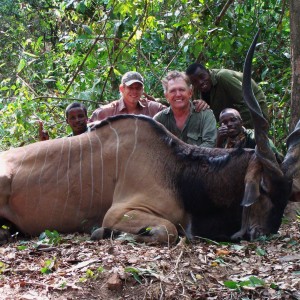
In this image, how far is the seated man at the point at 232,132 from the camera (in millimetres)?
5594

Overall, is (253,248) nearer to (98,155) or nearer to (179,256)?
(179,256)

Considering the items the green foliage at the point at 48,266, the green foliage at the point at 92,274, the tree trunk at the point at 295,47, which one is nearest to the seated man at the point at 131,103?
the tree trunk at the point at 295,47

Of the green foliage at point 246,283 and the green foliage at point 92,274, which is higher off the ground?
the green foliage at point 246,283

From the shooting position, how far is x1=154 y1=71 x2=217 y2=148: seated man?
5.82 m

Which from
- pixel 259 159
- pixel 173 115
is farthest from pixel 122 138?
pixel 259 159

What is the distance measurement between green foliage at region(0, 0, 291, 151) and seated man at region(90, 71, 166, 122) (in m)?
1.17

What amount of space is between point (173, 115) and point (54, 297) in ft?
10.1

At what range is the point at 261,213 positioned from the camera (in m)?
4.79

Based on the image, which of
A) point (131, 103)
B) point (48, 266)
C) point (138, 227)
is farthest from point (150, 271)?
point (131, 103)

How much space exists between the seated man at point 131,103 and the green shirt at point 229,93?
2.17 ft

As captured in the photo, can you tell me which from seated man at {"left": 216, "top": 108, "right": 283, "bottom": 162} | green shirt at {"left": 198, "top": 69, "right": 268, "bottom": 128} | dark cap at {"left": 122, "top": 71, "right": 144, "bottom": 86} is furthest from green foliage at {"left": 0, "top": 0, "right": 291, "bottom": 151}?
seated man at {"left": 216, "top": 108, "right": 283, "bottom": 162}

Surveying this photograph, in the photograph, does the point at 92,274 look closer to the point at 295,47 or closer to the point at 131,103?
the point at 295,47

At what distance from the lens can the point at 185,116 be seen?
5969mm

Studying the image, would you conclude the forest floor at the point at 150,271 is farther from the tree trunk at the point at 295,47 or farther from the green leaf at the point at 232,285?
→ the tree trunk at the point at 295,47
